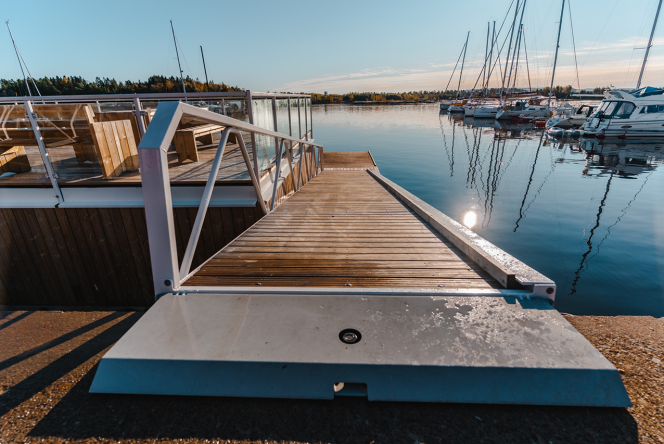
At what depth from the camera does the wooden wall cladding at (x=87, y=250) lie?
4930 mm

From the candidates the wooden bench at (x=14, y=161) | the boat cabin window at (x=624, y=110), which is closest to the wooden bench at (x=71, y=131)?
the wooden bench at (x=14, y=161)

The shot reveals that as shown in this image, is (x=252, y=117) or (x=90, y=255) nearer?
(x=252, y=117)

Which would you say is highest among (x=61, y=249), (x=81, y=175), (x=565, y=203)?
(x=81, y=175)

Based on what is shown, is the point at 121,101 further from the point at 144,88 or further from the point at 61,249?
the point at 144,88

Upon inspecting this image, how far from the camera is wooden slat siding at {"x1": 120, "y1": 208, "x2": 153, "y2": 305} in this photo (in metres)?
4.96

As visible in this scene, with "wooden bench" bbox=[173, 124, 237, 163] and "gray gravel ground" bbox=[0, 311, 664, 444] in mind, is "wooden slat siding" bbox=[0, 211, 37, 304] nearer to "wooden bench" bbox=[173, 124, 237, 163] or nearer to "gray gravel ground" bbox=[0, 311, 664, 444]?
"wooden bench" bbox=[173, 124, 237, 163]

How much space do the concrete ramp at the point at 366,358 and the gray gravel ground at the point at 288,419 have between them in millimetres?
52

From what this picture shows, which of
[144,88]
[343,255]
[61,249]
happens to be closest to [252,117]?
[343,255]

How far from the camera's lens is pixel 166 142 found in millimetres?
1783

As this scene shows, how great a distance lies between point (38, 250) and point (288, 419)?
6019 mm

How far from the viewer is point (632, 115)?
2627cm

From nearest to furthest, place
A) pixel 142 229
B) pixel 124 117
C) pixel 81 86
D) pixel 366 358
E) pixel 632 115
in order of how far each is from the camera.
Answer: pixel 366 358, pixel 142 229, pixel 124 117, pixel 632 115, pixel 81 86

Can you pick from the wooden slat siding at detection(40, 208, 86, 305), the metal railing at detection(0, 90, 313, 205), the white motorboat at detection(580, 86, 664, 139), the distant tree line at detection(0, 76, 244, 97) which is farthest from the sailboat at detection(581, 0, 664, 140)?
the distant tree line at detection(0, 76, 244, 97)

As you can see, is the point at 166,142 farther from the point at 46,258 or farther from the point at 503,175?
the point at 503,175
